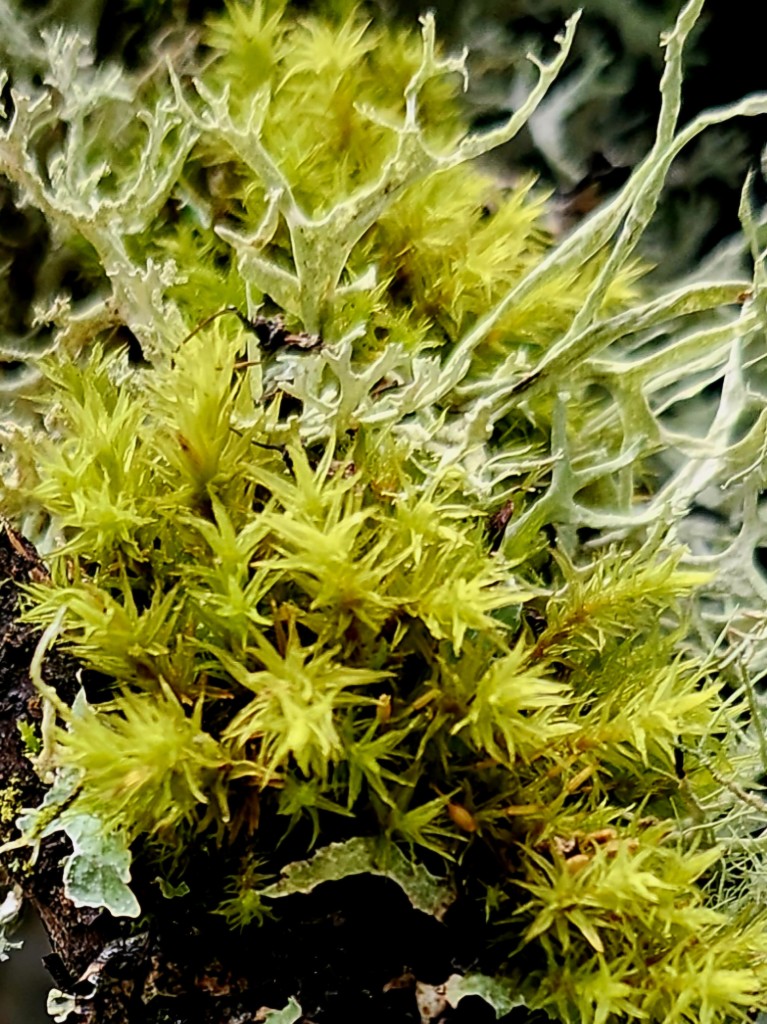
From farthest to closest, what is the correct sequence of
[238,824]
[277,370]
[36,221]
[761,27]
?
[761,27] < [36,221] < [277,370] < [238,824]

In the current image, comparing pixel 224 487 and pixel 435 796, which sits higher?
pixel 224 487

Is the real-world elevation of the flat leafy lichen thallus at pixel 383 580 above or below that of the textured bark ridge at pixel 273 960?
above

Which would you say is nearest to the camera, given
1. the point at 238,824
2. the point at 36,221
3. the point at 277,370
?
the point at 238,824

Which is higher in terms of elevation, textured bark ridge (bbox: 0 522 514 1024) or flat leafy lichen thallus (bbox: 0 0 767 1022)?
flat leafy lichen thallus (bbox: 0 0 767 1022)

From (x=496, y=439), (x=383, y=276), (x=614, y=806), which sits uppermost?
(x=383, y=276)

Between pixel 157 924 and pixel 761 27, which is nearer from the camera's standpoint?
pixel 157 924

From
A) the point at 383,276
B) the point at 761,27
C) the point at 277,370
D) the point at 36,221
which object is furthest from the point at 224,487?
the point at 761,27

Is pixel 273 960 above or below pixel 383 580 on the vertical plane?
below

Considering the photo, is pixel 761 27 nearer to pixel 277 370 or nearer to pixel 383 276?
pixel 383 276
